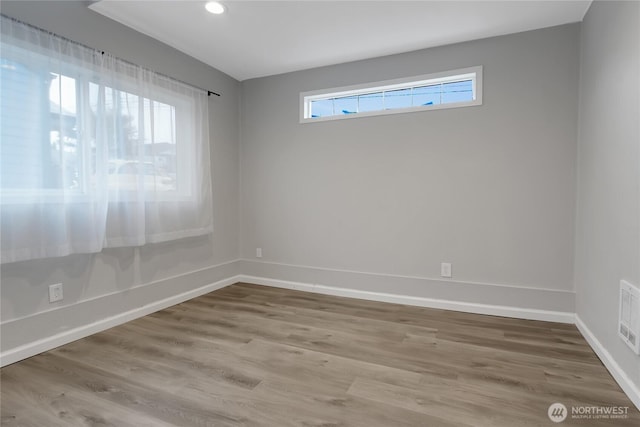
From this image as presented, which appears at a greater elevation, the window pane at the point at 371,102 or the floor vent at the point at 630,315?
the window pane at the point at 371,102

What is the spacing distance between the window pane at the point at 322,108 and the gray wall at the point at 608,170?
7.34 feet

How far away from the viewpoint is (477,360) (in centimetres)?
207

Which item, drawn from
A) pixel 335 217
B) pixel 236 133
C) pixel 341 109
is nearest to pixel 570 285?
pixel 335 217

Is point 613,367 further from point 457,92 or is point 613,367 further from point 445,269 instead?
point 457,92

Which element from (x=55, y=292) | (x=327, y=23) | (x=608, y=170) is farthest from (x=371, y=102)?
(x=55, y=292)

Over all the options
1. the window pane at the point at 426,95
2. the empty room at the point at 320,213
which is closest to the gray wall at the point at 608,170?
the empty room at the point at 320,213

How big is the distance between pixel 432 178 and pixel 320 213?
125cm

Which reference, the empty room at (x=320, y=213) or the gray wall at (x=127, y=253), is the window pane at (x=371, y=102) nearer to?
the empty room at (x=320, y=213)

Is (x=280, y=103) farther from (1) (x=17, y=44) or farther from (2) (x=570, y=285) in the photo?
(2) (x=570, y=285)

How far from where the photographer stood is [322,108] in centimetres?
365

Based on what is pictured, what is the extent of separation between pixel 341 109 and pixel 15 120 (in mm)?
2688

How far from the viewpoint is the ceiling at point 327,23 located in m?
2.42

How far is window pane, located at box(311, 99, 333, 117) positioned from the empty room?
0.05m

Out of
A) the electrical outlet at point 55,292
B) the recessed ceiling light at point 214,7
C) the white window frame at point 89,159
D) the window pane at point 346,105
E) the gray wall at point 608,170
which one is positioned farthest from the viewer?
the window pane at point 346,105
